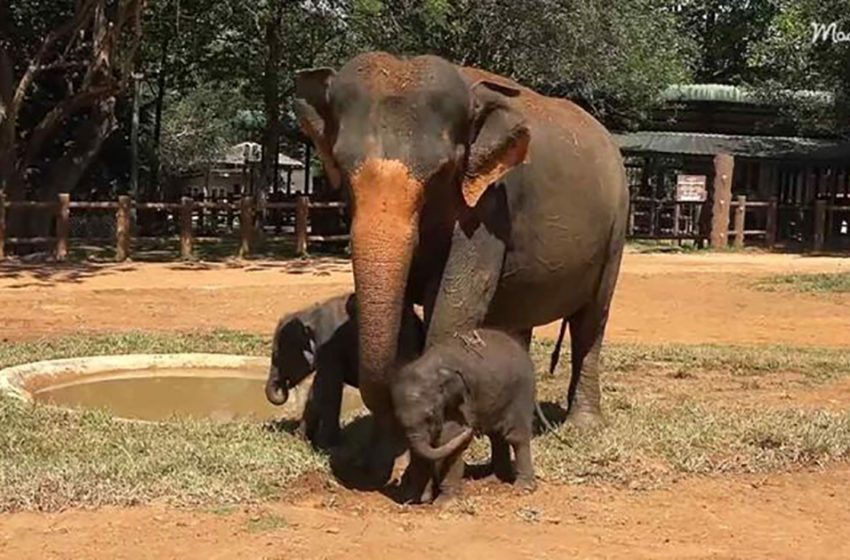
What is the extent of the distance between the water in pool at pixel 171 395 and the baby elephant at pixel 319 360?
0.93m

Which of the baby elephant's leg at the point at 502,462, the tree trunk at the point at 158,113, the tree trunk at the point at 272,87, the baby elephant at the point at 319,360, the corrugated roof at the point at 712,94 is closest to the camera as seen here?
the baby elephant's leg at the point at 502,462

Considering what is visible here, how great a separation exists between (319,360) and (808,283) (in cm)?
1344

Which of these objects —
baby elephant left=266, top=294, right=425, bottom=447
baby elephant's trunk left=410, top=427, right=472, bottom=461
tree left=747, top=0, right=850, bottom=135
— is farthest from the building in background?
baby elephant's trunk left=410, top=427, right=472, bottom=461

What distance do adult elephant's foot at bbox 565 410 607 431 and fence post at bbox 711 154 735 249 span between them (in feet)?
64.0

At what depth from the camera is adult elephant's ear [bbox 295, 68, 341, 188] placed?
5.63m

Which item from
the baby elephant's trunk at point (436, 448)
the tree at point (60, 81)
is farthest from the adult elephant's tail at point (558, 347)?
the tree at point (60, 81)

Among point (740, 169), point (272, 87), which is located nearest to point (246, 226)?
point (272, 87)

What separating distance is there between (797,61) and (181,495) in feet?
85.6

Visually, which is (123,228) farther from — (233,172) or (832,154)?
(233,172)

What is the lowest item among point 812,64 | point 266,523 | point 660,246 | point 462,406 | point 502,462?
point 266,523

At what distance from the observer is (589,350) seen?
7781mm

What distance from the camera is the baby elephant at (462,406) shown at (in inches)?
208

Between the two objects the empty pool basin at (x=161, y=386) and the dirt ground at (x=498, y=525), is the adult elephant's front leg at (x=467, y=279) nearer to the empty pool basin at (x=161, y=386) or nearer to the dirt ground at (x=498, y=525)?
the dirt ground at (x=498, y=525)

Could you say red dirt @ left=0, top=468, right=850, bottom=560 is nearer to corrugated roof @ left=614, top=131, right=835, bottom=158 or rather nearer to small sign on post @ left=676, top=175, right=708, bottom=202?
small sign on post @ left=676, top=175, right=708, bottom=202
